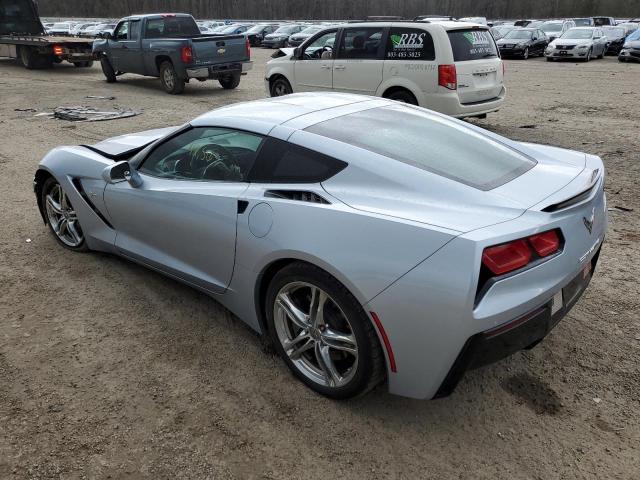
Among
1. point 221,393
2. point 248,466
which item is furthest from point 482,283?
point 221,393

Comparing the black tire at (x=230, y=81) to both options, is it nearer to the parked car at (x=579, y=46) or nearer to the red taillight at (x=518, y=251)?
the red taillight at (x=518, y=251)

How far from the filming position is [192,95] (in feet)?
43.5

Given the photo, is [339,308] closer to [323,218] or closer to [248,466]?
[323,218]

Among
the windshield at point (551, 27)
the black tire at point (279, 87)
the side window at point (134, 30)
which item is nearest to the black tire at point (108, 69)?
the side window at point (134, 30)

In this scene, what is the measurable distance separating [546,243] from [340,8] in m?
63.7

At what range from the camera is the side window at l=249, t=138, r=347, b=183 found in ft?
8.79

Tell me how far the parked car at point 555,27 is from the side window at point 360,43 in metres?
21.8

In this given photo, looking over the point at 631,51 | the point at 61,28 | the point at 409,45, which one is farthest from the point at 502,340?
the point at 61,28

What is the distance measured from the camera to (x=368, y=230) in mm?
2334

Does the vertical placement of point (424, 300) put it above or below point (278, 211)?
below

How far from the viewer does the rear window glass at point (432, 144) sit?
266cm

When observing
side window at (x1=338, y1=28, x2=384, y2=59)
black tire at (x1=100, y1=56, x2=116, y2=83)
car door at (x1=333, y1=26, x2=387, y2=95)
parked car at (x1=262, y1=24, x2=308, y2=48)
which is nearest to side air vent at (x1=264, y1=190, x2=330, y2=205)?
car door at (x1=333, y1=26, x2=387, y2=95)

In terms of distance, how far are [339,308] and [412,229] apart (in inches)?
21.7

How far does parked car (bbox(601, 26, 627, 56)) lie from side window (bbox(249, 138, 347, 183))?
26.8 meters
